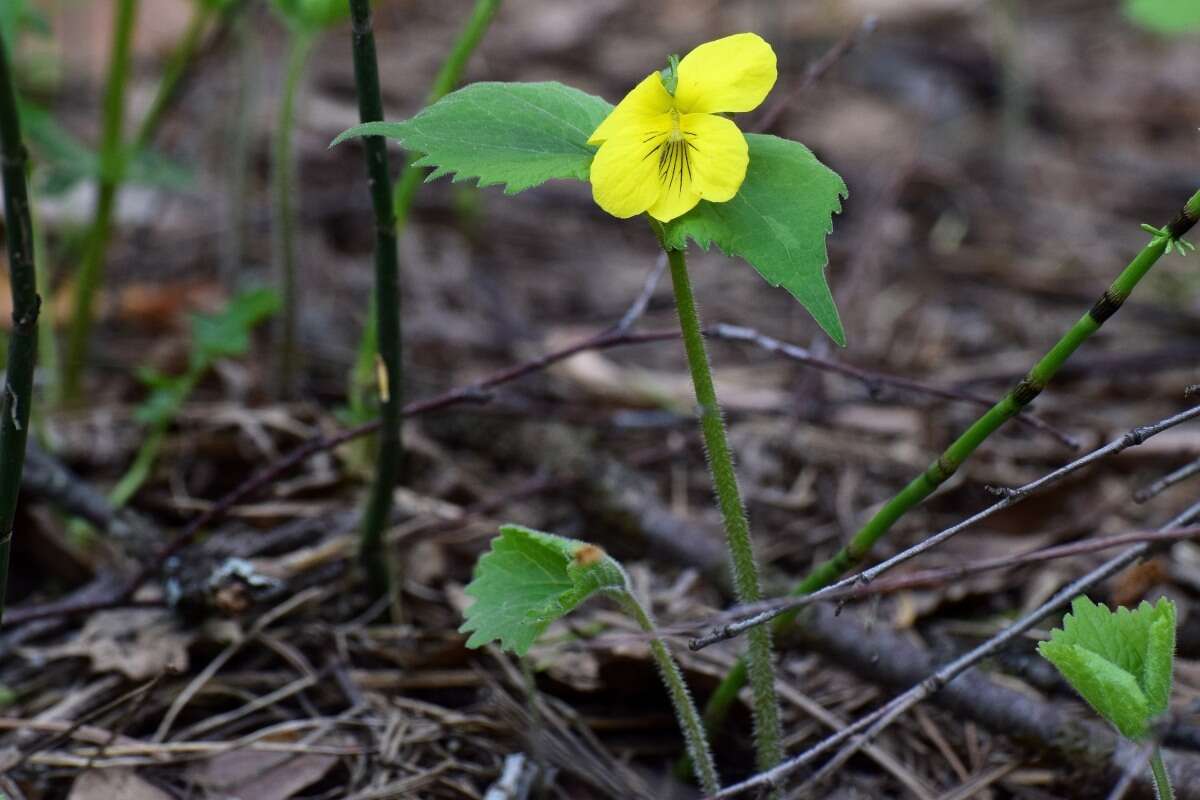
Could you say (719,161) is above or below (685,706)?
above

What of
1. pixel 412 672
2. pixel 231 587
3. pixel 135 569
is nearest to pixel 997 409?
pixel 412 672

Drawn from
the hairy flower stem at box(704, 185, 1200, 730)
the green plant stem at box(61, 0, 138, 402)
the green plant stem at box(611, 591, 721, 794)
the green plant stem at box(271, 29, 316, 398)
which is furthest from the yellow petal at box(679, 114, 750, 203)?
the green plant stem at box(61, 0, 138, 402)

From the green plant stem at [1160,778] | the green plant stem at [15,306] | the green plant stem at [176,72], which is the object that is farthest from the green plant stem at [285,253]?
the green plant stem at [1160,778]

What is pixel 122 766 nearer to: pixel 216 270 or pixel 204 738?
pixel 204 738

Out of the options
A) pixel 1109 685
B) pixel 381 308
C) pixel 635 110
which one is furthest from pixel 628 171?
pixel 1109 685

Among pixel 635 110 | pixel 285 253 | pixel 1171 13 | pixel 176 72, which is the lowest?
pixel 285 253

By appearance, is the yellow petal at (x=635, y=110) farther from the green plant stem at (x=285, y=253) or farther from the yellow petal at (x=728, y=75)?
the green plant stem at (x=285, y=253)

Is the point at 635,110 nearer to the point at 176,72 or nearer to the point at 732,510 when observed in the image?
the point at 732,510
